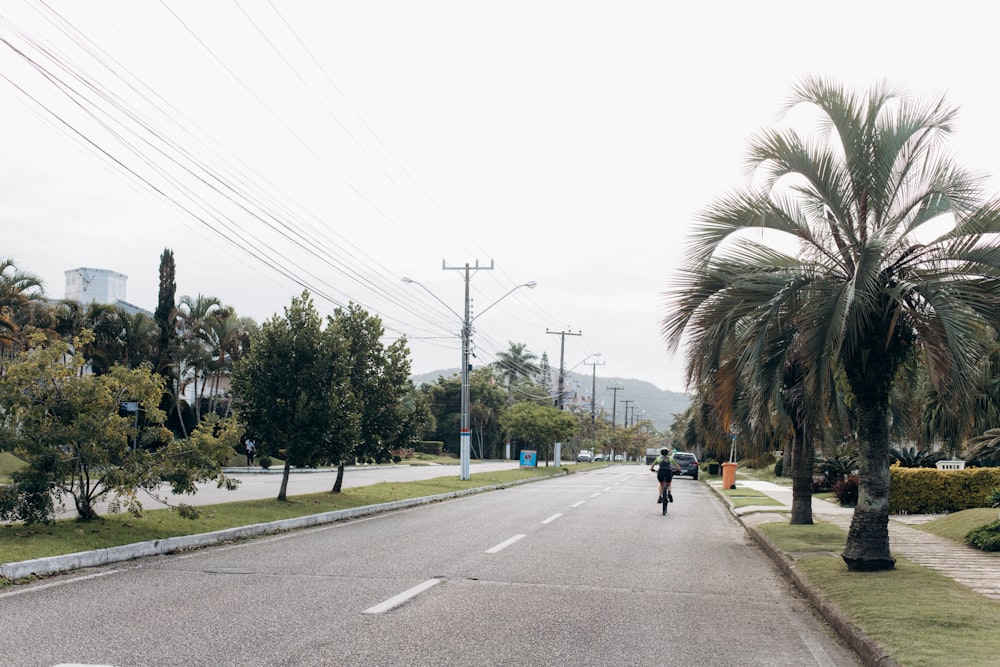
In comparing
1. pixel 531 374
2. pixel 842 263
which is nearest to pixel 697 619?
pixel 842 263

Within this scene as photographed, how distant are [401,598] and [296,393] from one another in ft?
35.4

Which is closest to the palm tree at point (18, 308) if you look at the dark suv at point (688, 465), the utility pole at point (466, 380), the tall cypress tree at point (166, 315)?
the tall cypress tree at point (166, 315)

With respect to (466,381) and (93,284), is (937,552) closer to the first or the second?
(466,381)

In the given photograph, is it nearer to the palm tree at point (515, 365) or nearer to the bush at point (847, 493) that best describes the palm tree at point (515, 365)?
the palm tree at point (515, 365)

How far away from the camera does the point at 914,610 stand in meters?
7.41

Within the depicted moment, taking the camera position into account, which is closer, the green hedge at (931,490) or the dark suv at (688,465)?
the green hedge at (931,490)

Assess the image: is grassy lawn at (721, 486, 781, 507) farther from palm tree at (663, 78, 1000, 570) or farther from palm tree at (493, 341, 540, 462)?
palm tree at (493, 341, 540, 462)

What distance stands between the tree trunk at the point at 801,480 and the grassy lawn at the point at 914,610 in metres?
4.19

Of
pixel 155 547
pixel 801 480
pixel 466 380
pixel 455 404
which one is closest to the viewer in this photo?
pixel 155 547

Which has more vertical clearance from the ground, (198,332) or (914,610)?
(198,332)

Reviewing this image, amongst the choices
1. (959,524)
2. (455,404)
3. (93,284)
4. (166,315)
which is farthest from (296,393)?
(455,404)

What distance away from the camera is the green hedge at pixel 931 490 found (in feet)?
61.6

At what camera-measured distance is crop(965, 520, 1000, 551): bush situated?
1248cm

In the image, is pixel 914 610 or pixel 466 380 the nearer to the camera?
pixel 914 610
